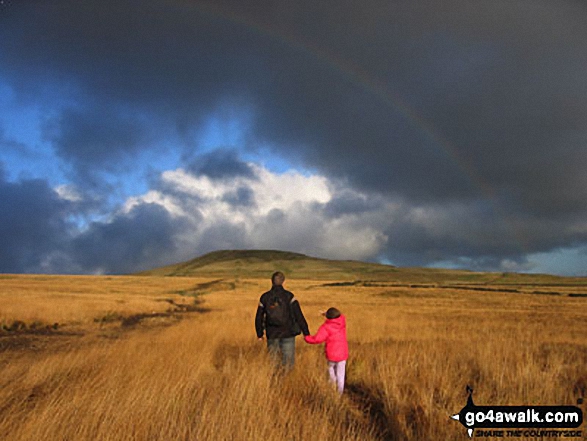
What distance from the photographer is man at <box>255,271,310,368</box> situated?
7781 millimetres

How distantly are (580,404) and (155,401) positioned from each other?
5.66m

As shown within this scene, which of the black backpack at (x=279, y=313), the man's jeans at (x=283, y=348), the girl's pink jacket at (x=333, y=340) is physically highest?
the black backpack at (x=279, y=313)

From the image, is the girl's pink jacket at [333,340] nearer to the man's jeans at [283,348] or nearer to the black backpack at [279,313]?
the black backpack at [279,313]

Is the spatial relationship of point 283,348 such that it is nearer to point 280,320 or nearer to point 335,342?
point 280,320

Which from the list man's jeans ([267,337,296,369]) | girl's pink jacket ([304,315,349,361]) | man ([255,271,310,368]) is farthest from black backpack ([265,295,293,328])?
girl's pink jacket ([304,315,349,361])

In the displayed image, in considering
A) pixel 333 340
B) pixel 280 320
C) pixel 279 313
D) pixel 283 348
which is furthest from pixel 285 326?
pixel 333 340

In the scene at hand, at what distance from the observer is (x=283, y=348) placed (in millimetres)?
7934

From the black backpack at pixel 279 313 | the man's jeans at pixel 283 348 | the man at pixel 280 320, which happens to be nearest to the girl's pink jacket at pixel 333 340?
the man at pixel 280 320

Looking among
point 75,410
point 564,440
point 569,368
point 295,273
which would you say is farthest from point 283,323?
point 295,273

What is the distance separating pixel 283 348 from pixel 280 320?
0.58 metres

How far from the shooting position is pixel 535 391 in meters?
6.29

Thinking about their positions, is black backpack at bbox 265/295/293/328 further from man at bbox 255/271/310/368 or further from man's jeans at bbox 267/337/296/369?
man's jeans at bbox 267/337/296/369

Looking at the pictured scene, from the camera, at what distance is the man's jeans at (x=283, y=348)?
7895 mm

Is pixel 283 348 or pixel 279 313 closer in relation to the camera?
pixel 279 313
